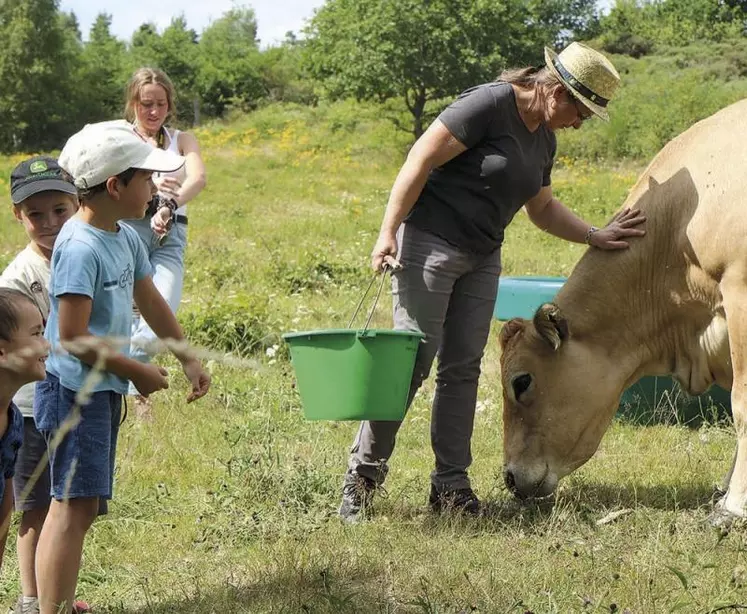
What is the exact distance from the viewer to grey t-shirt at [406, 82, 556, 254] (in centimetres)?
419

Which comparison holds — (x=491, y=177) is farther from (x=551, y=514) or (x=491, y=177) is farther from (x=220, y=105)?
(x=220, y=105)

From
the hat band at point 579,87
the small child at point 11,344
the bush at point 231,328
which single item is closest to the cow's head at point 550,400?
the hat band at point 579,87

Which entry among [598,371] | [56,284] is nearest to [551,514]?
[598,371]

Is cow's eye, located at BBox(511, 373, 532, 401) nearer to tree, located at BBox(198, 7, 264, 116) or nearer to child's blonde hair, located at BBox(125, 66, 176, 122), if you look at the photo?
child's blonde hair, located at BBox(125, 66, 176, 122)

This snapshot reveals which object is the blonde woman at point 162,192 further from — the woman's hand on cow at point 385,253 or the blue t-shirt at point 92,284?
the blue t-shirt at point 92,284

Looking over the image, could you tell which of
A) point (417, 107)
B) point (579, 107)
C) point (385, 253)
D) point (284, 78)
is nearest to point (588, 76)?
point (579, 107)

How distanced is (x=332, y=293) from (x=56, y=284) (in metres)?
6.48

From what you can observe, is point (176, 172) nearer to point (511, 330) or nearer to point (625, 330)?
point (511, 330)

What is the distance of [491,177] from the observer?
14.0 feet

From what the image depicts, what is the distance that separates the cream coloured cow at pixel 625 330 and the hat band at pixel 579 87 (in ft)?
2.17

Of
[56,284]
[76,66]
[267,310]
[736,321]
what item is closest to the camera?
[56,284]

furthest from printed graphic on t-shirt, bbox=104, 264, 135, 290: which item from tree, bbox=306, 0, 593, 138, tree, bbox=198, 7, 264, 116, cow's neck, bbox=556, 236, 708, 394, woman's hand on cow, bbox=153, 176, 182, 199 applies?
tree, bbox=198, 7, 264, 116

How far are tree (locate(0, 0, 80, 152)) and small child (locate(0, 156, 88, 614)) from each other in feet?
152

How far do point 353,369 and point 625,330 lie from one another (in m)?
1.52
